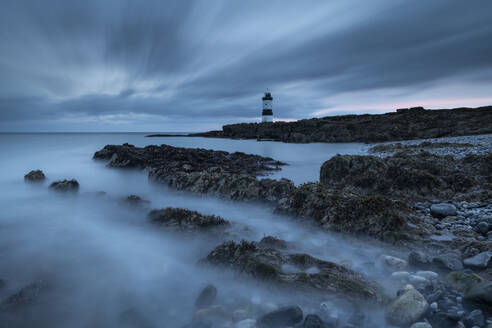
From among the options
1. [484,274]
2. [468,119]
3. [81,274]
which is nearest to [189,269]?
[81,274]

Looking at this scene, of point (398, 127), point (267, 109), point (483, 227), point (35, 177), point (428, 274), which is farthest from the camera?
point (267, 109)

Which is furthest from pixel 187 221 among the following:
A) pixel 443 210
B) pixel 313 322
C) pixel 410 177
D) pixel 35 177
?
pixel 35 177

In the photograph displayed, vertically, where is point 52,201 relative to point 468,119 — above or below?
below

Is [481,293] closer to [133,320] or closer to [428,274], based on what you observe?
[428,274]

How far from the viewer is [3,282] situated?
394 centimetres

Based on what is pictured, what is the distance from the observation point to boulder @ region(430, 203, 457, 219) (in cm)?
529

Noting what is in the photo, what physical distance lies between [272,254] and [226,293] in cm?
89

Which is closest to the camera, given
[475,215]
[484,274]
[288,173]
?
[484,274]

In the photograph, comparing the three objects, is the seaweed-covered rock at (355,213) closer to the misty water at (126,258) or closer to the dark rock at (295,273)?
the misty water at (126,258)

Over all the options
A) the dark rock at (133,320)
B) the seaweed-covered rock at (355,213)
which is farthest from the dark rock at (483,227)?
the dark rock at (133,320)

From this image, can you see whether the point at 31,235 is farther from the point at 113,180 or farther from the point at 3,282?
the point at 113,180

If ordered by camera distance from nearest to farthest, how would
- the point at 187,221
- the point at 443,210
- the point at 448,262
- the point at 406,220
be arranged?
the point at 448,262
the point at 406,220
the point at 443,210
the point at 187,221

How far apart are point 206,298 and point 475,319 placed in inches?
115

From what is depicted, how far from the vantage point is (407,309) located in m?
2.61
